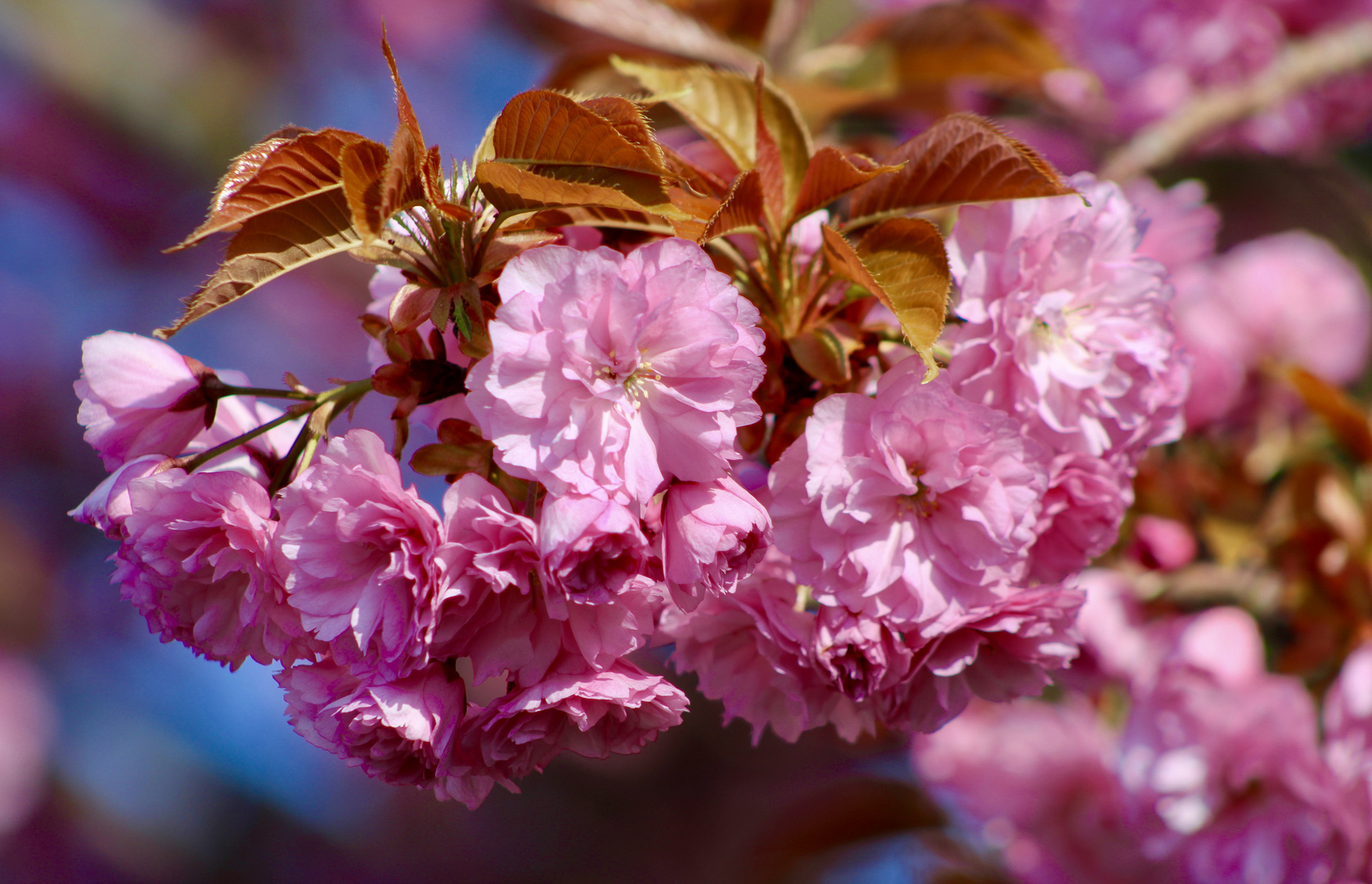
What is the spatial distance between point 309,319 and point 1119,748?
140 inches

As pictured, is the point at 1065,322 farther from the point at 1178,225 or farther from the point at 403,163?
the point at 1178,225

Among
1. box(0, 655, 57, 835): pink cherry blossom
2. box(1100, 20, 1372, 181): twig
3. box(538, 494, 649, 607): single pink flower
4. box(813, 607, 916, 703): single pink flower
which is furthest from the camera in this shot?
box(0, 655, 57, 835): pink cherry blossom

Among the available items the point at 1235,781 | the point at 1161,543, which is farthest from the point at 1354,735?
the point at 1161,543

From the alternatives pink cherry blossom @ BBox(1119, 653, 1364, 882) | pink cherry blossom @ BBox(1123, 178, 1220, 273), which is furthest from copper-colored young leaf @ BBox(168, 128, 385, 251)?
pink cherry blossom @ BBox(1119, 653, 1364, 882)

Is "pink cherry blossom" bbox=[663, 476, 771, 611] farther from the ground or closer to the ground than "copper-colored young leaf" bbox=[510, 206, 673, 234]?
closer to the ground

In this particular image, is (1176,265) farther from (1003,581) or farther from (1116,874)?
(1116,874)

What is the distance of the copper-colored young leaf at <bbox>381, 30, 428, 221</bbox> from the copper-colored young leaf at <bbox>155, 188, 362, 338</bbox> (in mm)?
57

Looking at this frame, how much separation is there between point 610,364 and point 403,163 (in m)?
0.18

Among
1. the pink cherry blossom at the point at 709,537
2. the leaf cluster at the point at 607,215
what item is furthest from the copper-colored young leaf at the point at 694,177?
the pink cherry blossom at the point at 709,537

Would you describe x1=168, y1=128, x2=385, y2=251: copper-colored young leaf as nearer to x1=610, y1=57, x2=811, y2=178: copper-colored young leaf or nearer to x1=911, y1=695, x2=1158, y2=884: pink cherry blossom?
x1=610, y1=57, x2=811, y2=178: copper-colored young leaf

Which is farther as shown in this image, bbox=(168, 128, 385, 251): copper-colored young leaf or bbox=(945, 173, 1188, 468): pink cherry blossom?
bbox=(945, 173, 1188, 468): pink cherry blossom

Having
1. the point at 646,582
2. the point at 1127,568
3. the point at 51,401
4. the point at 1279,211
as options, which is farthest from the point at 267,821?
the point at 1279,211

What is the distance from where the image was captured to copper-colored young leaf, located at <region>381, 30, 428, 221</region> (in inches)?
23.4

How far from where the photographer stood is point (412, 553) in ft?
2.06
